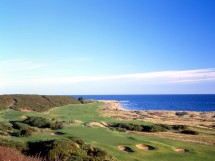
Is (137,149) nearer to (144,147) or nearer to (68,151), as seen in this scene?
(144,147)

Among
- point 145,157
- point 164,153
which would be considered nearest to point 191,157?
point 164,153

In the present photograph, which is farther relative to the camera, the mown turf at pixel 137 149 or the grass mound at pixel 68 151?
the mown turf at pixel 137 149

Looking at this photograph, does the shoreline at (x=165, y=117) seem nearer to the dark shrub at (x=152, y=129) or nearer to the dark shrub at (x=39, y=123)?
the dark shrub at (x=152, y=129)

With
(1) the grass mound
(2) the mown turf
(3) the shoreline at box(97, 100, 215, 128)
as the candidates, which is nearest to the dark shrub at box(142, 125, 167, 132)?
(2) the mown turf

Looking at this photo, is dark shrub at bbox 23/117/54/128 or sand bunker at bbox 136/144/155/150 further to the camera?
dark shrub at bbox 23/117/54/128

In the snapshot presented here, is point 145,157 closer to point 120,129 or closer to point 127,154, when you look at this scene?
point 127,154

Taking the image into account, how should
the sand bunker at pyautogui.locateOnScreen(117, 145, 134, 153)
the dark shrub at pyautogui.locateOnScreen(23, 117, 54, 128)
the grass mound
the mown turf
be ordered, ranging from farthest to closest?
1. the dark shrub at pyautogui.locateOnScreen(23, 117, 54, 128)
2. the sand bunker at pyautogui.locateOnScreen(117, 145, 134, 153)
3. the mown turf
4. the grass mound

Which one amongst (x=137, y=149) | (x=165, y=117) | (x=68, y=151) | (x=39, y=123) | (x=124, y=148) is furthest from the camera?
(x=165, y=117)

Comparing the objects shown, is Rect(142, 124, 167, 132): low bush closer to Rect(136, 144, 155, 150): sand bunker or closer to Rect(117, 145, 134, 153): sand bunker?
Rect(136, 144, 155, 150): sand bunker

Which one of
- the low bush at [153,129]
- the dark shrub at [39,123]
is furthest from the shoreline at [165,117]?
the dark shrub at [39,123]

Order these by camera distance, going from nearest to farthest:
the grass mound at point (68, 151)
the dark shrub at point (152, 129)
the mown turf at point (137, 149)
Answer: the grass mound at point (68, 151)
the mown turf at point (137, 149)
the dark shrub at point (152, 129)

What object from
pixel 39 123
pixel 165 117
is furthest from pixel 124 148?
pixel 165 117

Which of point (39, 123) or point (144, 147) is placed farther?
point (39, 123)

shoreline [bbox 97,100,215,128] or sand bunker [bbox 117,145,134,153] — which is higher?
shoreline [bbox 97,100,215,128]
